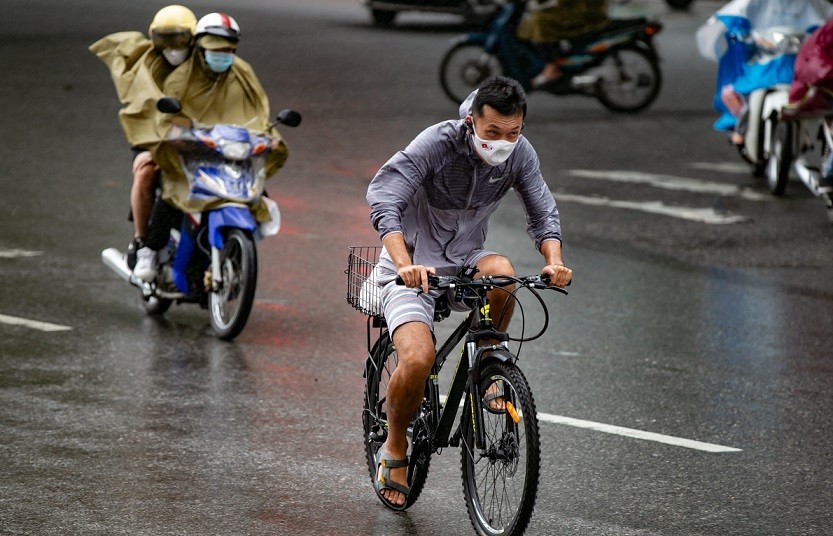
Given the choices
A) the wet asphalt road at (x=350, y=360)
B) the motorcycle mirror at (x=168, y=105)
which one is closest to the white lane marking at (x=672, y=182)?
the wet asphalt road at (x=350, y=360)

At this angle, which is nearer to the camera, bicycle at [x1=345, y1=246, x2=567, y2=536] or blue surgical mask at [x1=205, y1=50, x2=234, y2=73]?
bicycle at [x1=345, y1=246, x2=567, y2=536]

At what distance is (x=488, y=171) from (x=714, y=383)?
3.09 meters

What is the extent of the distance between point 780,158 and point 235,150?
22.6 feet

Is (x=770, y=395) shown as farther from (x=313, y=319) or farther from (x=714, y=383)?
(x=313, y=319)

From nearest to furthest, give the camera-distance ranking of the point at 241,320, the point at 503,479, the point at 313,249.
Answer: the point at 503,479 < the point at 241,320 < the point at 313,249

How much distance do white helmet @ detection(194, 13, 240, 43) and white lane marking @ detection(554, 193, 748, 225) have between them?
219 inches

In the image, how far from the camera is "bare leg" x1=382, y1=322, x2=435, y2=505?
18.5 feet

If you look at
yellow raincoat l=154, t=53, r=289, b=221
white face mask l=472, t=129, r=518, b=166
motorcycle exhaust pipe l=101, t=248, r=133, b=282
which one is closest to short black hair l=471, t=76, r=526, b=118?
white face mask l=472, t=129, r=518, b=166

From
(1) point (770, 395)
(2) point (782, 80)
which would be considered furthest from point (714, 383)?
(2) point (782, 80)

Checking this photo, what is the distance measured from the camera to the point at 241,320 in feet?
29.5

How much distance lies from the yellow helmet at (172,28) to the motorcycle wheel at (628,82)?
414 inches

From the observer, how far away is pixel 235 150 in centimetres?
931

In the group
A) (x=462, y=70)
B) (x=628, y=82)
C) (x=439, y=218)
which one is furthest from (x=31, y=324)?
(x=628, y=82)

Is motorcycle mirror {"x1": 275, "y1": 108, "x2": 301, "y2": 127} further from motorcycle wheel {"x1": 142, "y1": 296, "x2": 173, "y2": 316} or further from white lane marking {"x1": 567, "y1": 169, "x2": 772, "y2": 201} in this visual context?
white lane marking {"x1": 567, "y1": 169, "x2": 772, "y2": 201}
